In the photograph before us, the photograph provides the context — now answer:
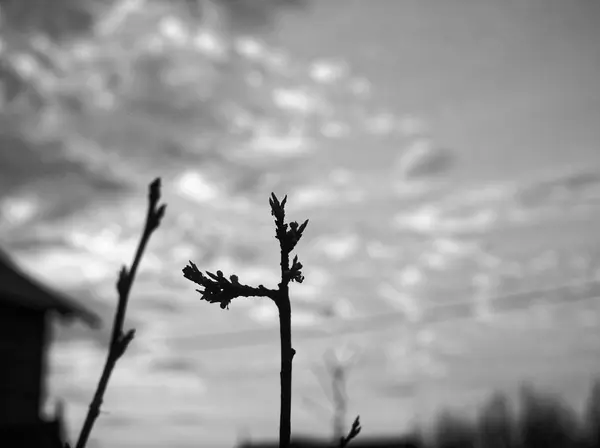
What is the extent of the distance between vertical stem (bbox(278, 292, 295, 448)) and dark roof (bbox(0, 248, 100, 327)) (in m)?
17.3

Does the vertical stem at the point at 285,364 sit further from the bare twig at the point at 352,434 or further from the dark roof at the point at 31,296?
the dark roof at the point at 31,296

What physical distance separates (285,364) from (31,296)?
1843 centimetres

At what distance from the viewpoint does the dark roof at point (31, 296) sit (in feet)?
56.6

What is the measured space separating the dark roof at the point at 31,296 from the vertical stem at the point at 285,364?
17285 mm


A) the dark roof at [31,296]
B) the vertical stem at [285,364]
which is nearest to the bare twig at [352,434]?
the vertical stem at [285,364]

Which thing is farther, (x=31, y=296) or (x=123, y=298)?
(x=31, y=296)

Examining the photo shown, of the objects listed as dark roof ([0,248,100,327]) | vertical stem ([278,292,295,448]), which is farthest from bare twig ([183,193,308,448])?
dark roof ([0,248,100,327])

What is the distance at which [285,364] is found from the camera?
48.8 inches

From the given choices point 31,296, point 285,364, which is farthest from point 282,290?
point 31,296

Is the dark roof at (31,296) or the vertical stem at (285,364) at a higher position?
the dark roof at (31,296)

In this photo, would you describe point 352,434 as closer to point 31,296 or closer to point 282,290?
point 282,290

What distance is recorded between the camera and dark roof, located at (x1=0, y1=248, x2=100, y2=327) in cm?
1727

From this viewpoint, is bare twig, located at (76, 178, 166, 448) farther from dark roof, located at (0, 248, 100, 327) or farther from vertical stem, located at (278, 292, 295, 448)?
dark roof, located at (0, 248, 100, 327)

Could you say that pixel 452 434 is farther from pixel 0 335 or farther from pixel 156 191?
pixel 156 191
